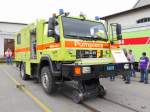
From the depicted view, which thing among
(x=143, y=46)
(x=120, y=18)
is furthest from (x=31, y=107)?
(x=120, y=18)

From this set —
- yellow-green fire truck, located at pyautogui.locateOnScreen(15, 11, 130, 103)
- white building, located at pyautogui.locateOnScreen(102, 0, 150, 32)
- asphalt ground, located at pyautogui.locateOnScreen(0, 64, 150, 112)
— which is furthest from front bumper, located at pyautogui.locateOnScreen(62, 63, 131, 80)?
white building, located at pyautogui.locateOnScreen(102, 0, 150, 32)

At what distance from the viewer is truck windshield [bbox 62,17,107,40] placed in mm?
8263

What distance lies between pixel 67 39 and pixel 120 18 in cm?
1820

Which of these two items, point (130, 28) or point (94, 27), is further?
point (130, 28)

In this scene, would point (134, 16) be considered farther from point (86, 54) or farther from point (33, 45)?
point (86, 54)

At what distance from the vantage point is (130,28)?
53.3 feet

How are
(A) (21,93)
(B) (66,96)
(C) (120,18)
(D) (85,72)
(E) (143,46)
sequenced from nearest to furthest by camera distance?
(D) (85,72) → (B) (66,96) → (A) (21,93) → (E) (143,46) → (C) (120,18)

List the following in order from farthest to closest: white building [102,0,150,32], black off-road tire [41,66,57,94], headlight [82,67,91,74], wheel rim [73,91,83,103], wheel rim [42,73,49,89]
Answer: white building [102,0,150,32]
wheel rim [42,73,49,89]
black off-road tire [41,66,57,94]
wheel rim [73,91,83,103]
headlight [82,67,91,74]

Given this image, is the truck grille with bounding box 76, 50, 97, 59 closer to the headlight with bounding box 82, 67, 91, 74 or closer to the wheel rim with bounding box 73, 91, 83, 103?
the headlight with bounding box 82, 67, 91, 74

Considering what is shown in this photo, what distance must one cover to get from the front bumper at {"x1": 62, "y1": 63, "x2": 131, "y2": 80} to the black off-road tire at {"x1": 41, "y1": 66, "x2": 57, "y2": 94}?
974 mm

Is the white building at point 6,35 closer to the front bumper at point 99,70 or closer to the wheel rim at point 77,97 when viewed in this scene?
the wheel rim at point 77,97

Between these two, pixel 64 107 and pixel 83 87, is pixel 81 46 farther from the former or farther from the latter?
pixel 64 107

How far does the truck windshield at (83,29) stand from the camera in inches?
325

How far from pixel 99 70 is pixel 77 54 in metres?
0.95
